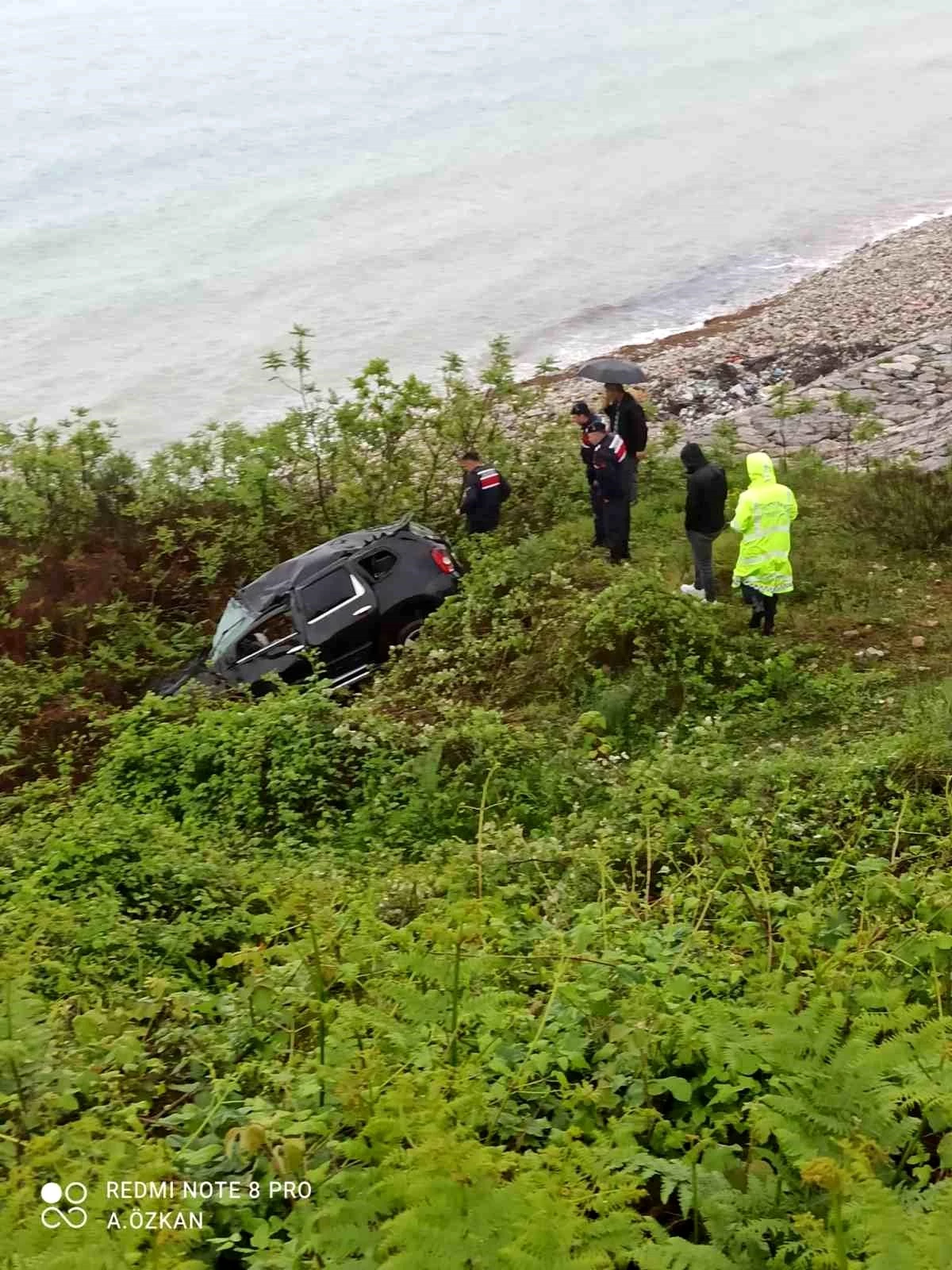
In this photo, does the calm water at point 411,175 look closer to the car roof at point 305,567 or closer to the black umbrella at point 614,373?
the car roof at point 305,567

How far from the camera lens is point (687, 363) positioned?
87.4 ft

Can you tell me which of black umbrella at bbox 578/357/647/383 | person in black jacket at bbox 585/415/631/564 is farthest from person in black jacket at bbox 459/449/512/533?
black umbrella at bbox 578/357/647/383

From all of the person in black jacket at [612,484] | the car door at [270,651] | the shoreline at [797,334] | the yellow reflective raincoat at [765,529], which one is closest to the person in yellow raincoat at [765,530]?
the yellow reflective raincoat at [765,529]

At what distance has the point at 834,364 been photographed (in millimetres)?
24281


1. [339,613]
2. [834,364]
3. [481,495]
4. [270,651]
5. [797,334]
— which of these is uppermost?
[481,495]

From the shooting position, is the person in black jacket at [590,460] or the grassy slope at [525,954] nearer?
the grassy slope at [525,954]

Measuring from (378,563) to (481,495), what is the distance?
174 centimetres

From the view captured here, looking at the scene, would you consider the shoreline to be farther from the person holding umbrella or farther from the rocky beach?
the person holding umbrella

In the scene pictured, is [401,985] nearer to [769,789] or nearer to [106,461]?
[769,789]

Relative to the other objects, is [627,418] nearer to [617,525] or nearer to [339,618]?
[617,525]

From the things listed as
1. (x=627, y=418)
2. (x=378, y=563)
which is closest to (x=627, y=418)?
(x=627, y=418)

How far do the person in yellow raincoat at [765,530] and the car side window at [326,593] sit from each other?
394cm

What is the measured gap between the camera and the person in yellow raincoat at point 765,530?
9.80 meters

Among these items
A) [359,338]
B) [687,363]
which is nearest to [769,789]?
[687,363]
